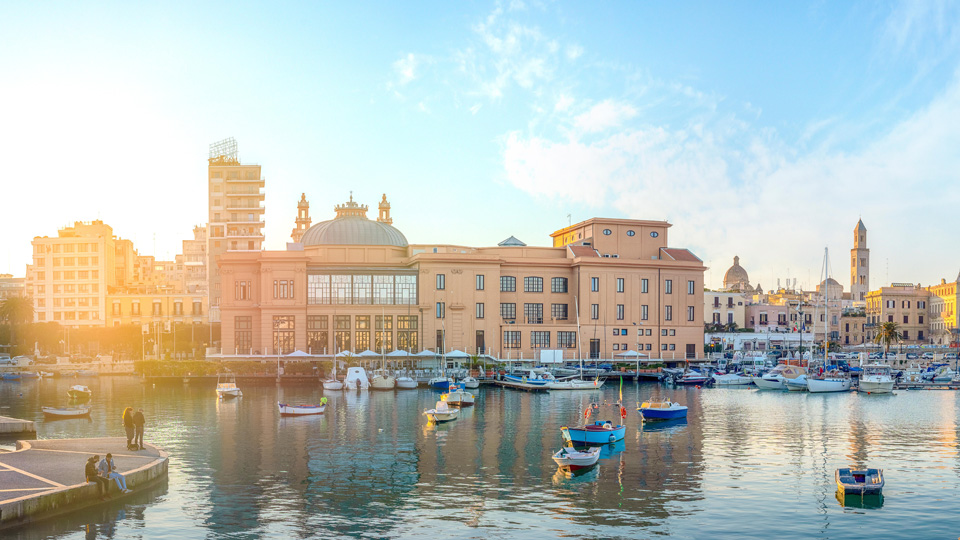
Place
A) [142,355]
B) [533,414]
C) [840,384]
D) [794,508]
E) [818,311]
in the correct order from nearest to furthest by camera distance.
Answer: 1. [794,508]
2. [533,414]
3. [840,384]
4. [142,355]
5. [818,311]

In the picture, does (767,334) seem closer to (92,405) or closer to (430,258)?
(430,258)

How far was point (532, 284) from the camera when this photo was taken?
112m

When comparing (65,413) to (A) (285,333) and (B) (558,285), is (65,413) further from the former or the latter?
(B) (558,285)

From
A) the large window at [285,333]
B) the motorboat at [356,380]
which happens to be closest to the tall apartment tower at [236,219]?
the large window at [285,333]

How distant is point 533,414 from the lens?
63.1 meters

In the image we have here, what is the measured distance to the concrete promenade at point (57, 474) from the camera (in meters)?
27.9

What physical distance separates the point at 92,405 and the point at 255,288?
39206 millimetres

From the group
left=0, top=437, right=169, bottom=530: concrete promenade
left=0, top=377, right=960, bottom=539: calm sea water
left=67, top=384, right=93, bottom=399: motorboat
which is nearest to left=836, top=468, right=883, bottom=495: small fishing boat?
left=0, top=377, right=960, bottom=539: calm sea water

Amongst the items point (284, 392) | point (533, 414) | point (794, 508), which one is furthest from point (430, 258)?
point (794, 508)

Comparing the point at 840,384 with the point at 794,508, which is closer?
the point at 794,508

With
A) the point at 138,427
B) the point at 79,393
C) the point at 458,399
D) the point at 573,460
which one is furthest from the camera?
the point at 79,393

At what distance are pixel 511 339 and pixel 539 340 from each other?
12.4 ft

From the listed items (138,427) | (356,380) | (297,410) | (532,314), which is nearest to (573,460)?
(138,427)

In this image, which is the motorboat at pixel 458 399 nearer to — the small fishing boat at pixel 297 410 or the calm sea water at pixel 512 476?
the calm sea water at pixel 512 476
